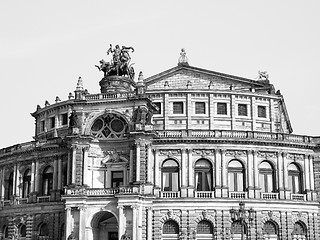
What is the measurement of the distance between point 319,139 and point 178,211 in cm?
1783

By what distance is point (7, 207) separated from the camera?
68.8m

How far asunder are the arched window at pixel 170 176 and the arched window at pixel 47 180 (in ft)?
43.3

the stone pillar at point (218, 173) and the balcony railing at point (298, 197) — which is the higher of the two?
the stone pillar at point (218, 173)

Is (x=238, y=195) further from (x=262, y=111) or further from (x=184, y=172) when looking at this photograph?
(x=262, y=111)

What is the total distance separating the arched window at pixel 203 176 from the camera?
60.9m

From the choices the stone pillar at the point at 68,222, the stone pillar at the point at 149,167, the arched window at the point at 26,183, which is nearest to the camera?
the stone pillar at the point at 68,222

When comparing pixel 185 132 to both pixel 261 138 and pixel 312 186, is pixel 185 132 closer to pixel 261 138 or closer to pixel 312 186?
pixel 261 138

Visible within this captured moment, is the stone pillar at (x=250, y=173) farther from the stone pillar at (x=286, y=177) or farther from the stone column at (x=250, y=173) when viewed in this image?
the stone pillar at (x=286, y=177)

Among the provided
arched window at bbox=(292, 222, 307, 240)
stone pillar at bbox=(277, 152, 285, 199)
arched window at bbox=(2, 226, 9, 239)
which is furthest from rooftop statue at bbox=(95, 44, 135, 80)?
arched window at bbox=(292, 222, 307, 240)

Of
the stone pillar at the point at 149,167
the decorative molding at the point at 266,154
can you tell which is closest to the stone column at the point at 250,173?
the decorative molding at the point at 266,154

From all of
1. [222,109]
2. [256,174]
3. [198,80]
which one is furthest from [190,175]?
[198,80]

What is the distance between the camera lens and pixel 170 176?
6122cm

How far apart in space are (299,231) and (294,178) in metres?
5.49

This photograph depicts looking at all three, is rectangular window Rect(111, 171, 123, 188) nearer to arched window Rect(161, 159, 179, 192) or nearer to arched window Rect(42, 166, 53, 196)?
arched window Rect(161, 159, 179, 192)
